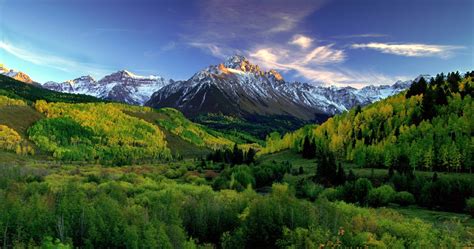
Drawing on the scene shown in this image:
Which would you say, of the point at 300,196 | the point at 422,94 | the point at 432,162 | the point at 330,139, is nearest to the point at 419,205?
the point at 300,196

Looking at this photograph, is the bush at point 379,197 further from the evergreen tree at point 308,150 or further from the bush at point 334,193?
the evergreen tree at point 308,150

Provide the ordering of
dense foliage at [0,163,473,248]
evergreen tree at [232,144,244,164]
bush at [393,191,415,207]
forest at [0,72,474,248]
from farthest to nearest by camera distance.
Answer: evergreen tree at [232,144,244,164] → bush at [393,191,415,207] → forest at [0,72,474,248] → dense foliage at [0,163,473,248]

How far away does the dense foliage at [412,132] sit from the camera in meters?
114

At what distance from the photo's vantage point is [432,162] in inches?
4503

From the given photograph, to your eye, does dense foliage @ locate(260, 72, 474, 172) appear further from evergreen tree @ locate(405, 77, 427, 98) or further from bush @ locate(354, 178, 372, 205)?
bush @ locate(354, 178, 372, 205)

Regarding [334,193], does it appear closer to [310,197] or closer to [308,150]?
[310,197]

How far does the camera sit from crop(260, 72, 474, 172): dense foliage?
375 feet

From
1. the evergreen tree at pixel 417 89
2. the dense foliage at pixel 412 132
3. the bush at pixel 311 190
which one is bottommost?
the bush at pixel 311 190

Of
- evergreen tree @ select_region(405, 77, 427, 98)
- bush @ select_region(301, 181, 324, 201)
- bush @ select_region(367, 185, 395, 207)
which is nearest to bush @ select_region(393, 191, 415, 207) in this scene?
bush @ select_region(367, 185, 395, 207)

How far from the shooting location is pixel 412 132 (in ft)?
446

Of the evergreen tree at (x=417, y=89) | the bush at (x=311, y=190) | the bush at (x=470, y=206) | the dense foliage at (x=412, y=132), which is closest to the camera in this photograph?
the bush at (x=470, y=206)

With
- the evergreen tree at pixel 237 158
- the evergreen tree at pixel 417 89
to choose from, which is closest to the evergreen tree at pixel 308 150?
the evergreen tree at pixel 237 158

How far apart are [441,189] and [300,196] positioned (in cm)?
3104

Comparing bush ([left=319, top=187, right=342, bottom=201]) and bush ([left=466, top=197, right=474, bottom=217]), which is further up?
bush ([left=466, top=197, right=474, bottom=217])
